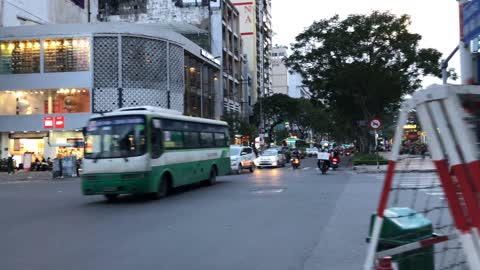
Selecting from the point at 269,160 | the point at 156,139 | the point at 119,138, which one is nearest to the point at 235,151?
the point at 269,160

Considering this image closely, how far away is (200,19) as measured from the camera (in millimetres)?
67250

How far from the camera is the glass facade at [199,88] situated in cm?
5187

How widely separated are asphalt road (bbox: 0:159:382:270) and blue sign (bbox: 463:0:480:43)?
11.3 ft

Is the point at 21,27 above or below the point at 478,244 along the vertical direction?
above

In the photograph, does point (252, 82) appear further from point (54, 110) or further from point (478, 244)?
point (478, 244)

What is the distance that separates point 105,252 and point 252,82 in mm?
88756

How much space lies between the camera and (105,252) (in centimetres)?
829

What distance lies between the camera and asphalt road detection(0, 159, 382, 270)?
7.59 metres

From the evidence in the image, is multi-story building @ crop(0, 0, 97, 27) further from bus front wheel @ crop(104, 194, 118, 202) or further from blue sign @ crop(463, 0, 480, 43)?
blue sign @ crop(463, 0, 480, 43)

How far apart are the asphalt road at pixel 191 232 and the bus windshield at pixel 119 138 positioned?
1521 mm

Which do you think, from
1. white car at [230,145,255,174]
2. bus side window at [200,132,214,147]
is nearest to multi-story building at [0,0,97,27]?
white car at [230,145,255,174]

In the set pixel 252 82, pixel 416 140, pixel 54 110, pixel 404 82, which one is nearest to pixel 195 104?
pixel 54 110

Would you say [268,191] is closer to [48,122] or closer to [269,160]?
[269,160]

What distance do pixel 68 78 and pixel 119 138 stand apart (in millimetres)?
28814
